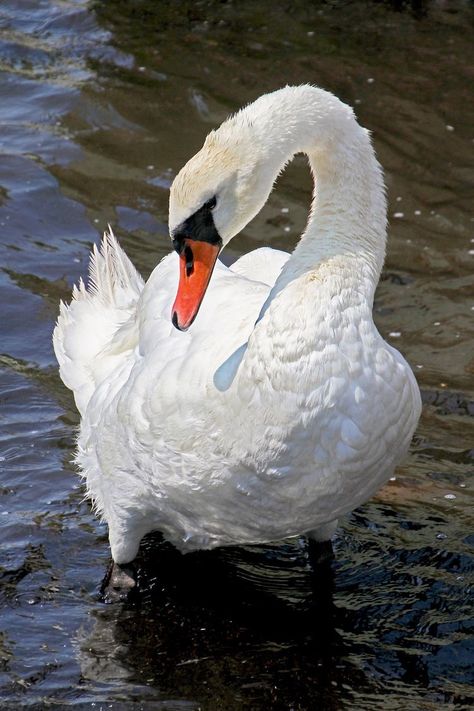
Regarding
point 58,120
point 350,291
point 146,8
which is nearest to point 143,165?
point 58,120

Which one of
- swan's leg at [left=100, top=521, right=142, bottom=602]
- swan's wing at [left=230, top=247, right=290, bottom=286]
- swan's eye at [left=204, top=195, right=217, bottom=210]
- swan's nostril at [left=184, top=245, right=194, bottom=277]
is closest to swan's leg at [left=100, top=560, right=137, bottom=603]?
swan's leg at [left=100, top=521, right=142, bottom=602]

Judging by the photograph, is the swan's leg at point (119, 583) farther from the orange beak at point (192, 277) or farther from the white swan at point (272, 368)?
the orange beak at point (192, 277)

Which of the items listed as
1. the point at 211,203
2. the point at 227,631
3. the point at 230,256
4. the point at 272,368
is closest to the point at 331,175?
the point at 211,203

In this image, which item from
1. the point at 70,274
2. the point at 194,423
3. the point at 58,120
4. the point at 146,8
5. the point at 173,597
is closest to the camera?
the point at 194,423

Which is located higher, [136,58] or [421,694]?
[421,694]

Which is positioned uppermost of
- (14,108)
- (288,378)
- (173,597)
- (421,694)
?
(288,378)

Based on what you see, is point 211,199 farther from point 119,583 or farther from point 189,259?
point 119,583

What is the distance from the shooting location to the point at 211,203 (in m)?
4.46

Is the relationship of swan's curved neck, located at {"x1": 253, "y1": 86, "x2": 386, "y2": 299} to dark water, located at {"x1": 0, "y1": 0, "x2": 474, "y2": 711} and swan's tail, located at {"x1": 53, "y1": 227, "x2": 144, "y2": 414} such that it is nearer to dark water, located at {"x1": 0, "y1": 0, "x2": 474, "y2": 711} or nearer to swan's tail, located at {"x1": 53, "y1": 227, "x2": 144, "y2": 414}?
swan's tail, located at {"x1": 53, "y1": 227, "x2": 144, "y2": 414}

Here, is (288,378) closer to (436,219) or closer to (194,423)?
(194,423)

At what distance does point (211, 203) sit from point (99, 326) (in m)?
2.00

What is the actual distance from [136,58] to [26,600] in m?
6.57

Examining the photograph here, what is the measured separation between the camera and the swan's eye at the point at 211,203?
14.6ft

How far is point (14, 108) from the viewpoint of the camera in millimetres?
10289
